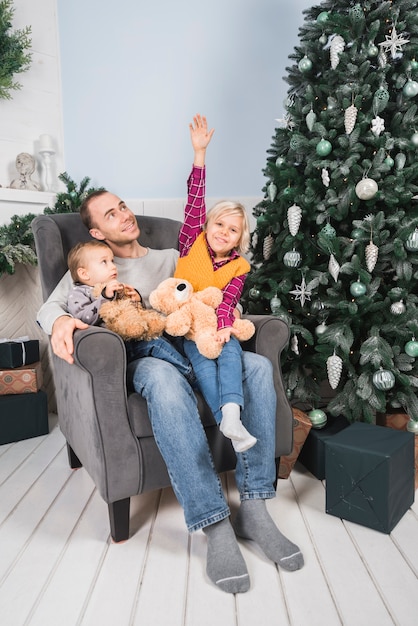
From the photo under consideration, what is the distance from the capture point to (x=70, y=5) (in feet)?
9.20

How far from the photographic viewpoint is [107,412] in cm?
138

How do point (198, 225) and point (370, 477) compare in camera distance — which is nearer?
point (370, 477)

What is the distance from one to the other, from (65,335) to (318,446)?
3.54 feet

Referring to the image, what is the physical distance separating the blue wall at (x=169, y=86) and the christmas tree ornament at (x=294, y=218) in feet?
3.04

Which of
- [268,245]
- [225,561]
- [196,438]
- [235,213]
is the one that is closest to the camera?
[225,561]

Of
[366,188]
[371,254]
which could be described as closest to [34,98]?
[366,188]

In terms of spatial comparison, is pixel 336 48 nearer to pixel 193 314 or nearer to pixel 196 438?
pixel 193 314

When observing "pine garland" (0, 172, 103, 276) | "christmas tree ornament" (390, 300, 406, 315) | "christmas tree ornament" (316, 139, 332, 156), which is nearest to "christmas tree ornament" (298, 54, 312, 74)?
"christmas tree ornament" (316, 139, 332, 156)

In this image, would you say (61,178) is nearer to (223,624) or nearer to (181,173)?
(181,173)

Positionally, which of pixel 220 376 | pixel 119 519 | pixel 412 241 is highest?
pixel 412 241

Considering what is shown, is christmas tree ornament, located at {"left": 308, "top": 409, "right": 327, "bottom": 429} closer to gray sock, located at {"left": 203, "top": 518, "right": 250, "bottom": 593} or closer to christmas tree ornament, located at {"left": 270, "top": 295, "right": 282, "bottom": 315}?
christmas tree ornament, located at {"left": 270, "top": 295, "right": 282, "bottom": 315}

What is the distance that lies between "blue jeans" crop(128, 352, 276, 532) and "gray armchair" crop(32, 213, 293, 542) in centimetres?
6

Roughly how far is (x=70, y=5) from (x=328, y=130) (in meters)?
1.90

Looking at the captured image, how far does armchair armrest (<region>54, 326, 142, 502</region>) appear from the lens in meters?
1.35
